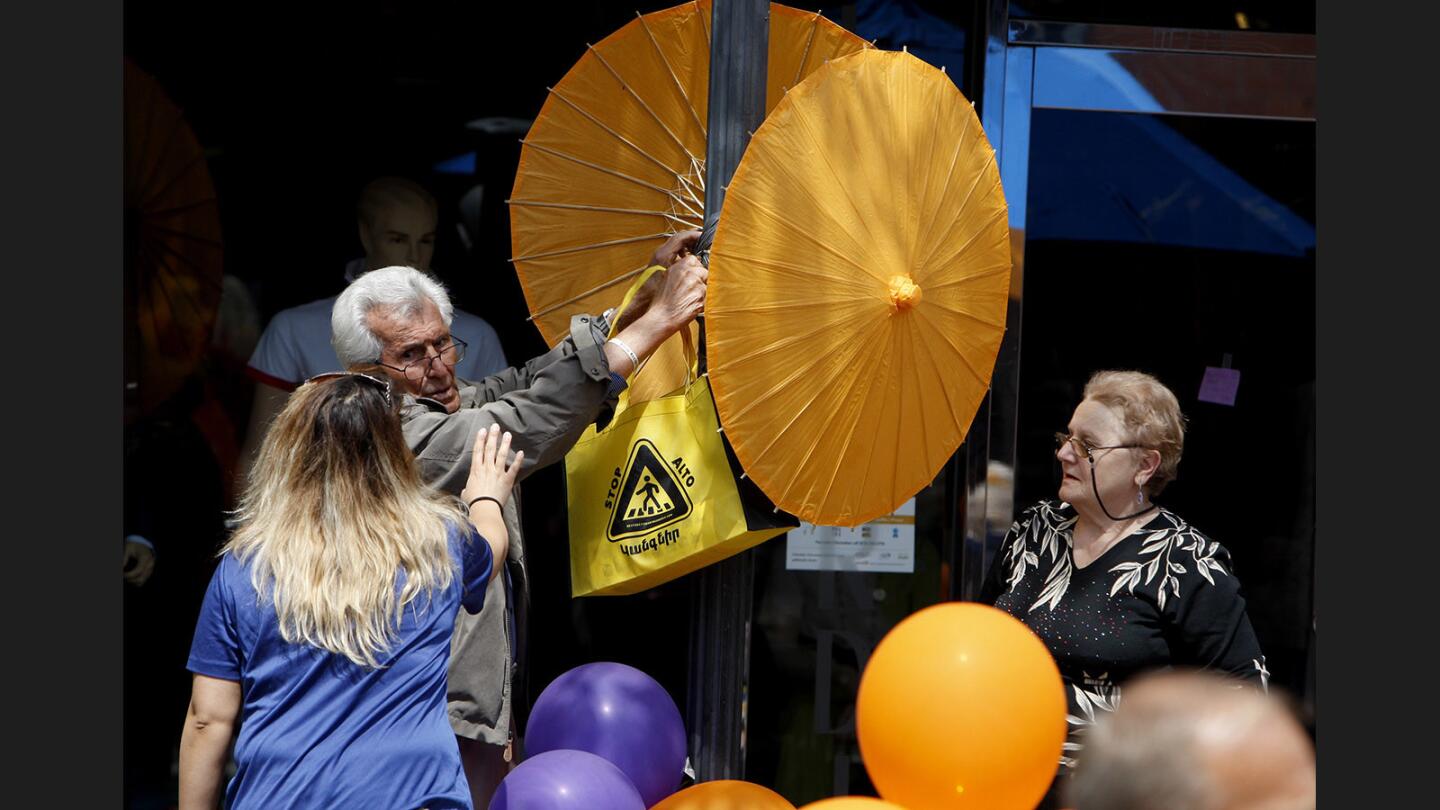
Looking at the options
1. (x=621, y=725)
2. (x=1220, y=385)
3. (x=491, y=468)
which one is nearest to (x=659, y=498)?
(x=491, y=468)

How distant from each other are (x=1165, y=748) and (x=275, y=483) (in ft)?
5.10

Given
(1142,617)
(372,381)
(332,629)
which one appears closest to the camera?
(332,629)

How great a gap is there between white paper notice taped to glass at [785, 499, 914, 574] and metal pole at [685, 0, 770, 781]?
5.30ft

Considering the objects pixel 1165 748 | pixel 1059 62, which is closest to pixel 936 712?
pixel 1165 748

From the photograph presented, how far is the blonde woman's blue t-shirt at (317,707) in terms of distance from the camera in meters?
2.45

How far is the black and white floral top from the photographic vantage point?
3.10 meters

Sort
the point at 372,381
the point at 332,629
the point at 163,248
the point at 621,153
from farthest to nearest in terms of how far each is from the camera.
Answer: the point at 163,248 → the point at 621,153 → the point at 372,381 → the point at 332,629

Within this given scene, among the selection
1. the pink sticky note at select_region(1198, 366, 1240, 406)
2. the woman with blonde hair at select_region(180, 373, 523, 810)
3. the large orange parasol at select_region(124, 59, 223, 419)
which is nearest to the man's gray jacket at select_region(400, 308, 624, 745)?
the woman with blonde hair at select_region(180, 373, 523, 810)

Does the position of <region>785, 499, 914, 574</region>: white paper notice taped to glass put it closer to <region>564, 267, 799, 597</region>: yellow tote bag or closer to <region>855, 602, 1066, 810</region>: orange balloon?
<region>564, 267, 799, 597</region>: yellow tote bag

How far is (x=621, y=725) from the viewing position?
311cm

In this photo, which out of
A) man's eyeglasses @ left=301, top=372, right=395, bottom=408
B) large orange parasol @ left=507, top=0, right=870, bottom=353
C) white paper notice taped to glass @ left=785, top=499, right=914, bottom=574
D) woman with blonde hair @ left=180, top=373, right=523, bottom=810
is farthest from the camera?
white paper notice taped to glass @ left=785, top=499, right=914, bottom=574

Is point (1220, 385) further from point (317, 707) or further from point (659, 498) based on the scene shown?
point (317, 707)

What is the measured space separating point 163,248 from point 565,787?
2.69 m

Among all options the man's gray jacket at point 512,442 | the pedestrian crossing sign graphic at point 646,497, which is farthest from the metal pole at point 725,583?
the man's gray jacket at point 512,442
